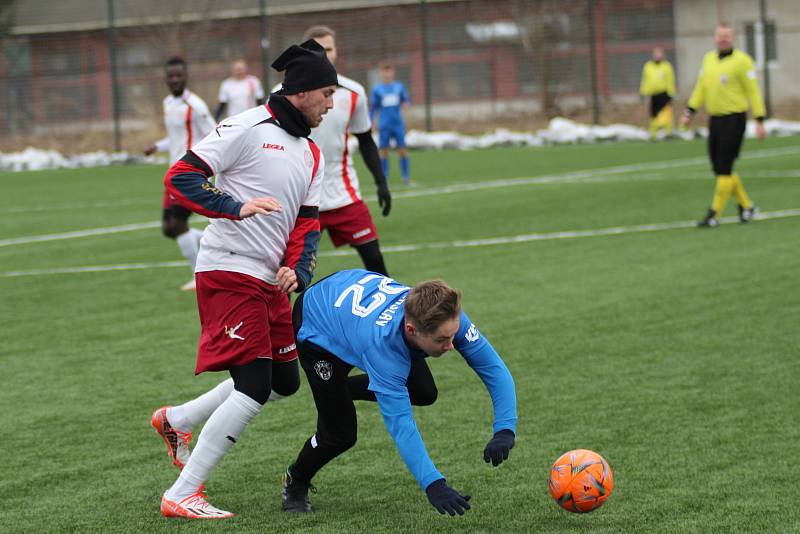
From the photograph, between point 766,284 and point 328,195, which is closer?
point 328,195

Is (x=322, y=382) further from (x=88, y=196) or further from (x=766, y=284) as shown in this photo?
(x=88, y=196)

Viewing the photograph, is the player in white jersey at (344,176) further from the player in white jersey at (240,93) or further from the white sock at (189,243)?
the player in white jersey at (240,93)

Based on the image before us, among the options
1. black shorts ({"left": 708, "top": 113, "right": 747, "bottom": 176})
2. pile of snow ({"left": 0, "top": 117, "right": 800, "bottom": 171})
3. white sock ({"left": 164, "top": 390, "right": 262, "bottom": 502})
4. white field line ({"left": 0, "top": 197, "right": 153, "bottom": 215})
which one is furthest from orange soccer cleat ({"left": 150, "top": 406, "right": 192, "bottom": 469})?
pile of snow ({"left": 0, "top": 117, "right": 800, "bottom": 171})

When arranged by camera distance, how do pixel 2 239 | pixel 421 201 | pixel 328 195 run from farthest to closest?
pixel 421 201, pixel 2 239, pixel 328 195

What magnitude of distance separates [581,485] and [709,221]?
392 inches

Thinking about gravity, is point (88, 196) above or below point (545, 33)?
below

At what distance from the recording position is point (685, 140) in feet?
99.4

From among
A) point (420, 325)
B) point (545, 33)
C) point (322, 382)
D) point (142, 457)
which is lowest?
point (142, 457)

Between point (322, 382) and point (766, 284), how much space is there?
6447 mm

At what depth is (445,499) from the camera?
4320mm

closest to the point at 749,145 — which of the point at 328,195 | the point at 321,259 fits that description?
the point at 321,259

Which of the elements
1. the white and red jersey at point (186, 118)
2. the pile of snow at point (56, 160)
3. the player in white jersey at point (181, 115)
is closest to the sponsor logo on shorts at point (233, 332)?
the player in white jersey at point (181, 115)

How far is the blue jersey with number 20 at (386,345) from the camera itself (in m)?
4.45

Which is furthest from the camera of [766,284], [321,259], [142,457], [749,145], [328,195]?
[749,145]
